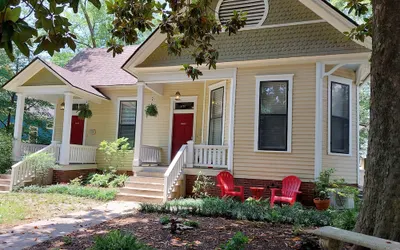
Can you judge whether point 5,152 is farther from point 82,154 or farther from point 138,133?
point 138,133

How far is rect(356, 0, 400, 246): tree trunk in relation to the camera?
353 centimetres

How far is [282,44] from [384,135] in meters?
6.39

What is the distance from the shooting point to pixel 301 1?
374 inches

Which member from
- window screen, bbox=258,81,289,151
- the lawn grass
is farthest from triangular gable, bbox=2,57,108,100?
window screen, bbox=258,81,289,151

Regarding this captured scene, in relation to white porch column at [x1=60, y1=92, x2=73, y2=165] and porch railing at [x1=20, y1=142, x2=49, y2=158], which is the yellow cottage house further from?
porch railing at [x1=20, y1=142, x2=49, y2=158]

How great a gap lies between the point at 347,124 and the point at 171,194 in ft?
19.0

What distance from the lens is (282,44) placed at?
31.2 feet

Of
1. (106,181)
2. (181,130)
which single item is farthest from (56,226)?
(181,130)

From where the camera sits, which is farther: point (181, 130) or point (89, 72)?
point (89, 72)

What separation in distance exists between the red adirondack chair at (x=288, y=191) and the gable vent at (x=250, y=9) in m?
4.90

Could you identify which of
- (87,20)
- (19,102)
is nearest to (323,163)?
(19,102)

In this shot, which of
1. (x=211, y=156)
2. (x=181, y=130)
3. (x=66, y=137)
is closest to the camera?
(x=211, y=156)

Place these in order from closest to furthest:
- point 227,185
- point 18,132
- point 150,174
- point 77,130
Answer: point 227,185 → point 150,174 → point 18,132 → point 77,130

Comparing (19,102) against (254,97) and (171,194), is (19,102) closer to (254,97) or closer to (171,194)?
(171,194)
